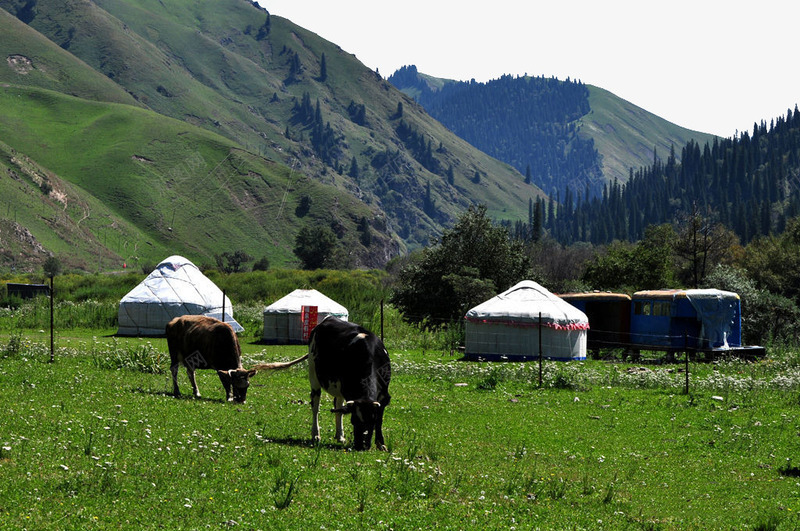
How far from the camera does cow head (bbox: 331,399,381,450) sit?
10.5 metres

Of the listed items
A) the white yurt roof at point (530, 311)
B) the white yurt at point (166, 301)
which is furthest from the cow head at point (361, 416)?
the white yurt at point (166, 301)

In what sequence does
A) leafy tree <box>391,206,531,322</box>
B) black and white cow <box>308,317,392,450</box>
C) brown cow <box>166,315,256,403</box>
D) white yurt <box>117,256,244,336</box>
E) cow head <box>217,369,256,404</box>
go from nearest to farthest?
black and white cow <box>308,317,392,450</box>
cow head <box>217,369,256,404</box>
brown cow <box>166,315,256,403</box>
white yurt <box>117,256,244,336</box>
leafy tree <box>391,206,531,322</box>

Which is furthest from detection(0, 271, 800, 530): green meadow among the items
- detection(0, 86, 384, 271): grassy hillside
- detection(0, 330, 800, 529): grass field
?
detection(0, 86, 384, 271): grassy hillside

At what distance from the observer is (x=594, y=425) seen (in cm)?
1556

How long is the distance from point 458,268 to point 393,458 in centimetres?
3439

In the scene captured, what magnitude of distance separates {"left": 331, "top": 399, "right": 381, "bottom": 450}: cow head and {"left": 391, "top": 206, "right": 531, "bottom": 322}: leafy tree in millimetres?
31496

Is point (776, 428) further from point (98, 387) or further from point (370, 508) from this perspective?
point (98, 387)

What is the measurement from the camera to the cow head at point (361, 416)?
34.5ft

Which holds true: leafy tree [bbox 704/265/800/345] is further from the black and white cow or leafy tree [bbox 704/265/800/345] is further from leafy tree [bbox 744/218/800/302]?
the black and white cow

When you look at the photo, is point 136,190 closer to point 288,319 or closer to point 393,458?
point 288,319

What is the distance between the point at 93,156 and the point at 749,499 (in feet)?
603

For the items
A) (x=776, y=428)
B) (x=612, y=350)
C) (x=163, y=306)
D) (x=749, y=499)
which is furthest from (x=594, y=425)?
(x=163, y=306)

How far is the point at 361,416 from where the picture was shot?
34.7ft

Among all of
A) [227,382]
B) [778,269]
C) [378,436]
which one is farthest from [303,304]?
[778,269]
